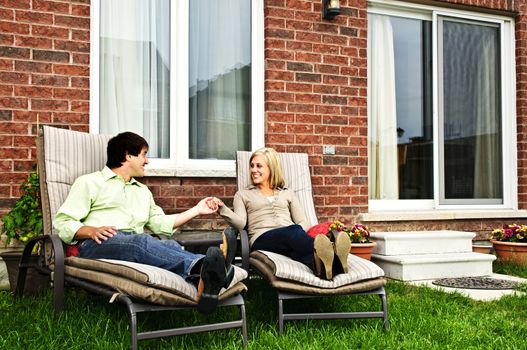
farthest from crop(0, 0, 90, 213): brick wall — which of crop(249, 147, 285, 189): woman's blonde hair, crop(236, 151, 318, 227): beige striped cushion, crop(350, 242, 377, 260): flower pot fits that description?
crop(350, 242, 377, 260): flower pot

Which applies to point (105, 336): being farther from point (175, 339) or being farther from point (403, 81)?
point (403, 81)

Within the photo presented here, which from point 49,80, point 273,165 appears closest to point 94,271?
point 273,165

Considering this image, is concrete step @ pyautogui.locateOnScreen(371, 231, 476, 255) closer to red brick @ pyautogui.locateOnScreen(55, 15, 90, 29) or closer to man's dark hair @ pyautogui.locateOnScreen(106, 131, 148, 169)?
man's dark hair @ pyautogui.locateOnScreen(106, 131, 148, 169)

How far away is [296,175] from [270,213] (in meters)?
A: 0.63

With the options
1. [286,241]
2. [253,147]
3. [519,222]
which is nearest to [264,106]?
[253,147]

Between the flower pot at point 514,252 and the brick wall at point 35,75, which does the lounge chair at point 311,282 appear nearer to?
the brick wall at point 35,75

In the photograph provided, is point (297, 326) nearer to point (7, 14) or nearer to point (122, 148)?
point (122, 148)

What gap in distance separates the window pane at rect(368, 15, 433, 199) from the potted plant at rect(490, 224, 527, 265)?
772 mm

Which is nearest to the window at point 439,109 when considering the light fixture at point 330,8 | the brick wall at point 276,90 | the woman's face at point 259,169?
the brick wall at point 276,90

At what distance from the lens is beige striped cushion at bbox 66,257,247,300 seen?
254 cm

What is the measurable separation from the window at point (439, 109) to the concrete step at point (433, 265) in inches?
31.6

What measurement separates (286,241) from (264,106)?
1799 mm

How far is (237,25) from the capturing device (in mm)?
5012

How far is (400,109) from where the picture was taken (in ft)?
18.8
